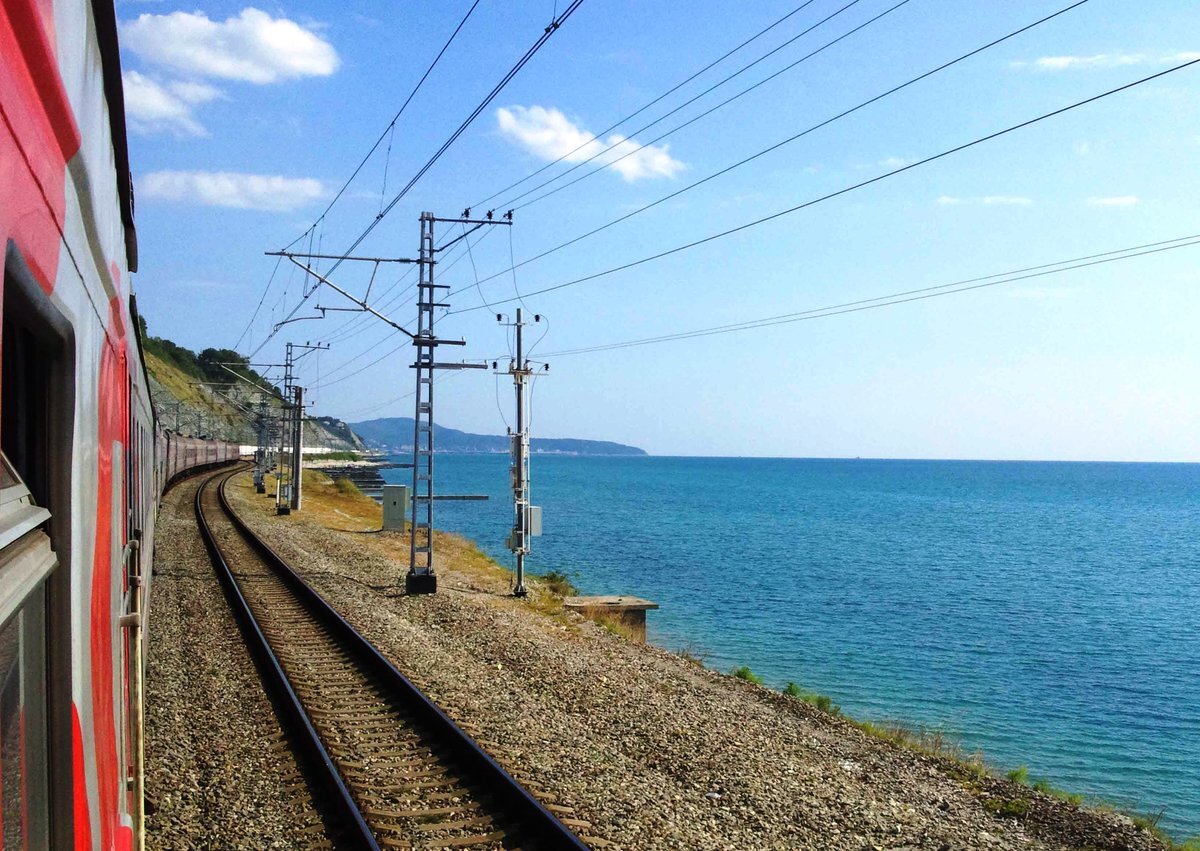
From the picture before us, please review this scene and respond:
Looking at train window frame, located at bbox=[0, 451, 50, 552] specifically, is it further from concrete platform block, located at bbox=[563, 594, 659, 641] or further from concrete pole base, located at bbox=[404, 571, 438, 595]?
concrete platform block, located at bbox=[563, 594, 659, 641]

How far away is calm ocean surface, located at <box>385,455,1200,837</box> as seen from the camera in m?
17.1

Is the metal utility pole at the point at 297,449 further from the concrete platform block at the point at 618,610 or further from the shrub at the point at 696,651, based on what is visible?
the concrete platform block at the point at 618,610

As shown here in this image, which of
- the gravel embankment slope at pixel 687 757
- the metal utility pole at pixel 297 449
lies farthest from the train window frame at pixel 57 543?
the metal utility pole at pixel 297 449

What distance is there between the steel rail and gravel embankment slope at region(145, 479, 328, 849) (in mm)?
145

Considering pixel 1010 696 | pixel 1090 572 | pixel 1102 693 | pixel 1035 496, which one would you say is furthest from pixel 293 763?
pixel 1035 496

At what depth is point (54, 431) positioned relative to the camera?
1.94 metres

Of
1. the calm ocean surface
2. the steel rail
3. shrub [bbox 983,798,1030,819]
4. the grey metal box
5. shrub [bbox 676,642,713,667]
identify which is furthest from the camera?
the grey metal box

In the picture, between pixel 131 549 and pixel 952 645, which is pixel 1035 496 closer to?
pixel 952 645

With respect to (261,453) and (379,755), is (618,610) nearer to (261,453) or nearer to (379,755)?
(379,755)

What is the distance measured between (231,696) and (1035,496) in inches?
5258

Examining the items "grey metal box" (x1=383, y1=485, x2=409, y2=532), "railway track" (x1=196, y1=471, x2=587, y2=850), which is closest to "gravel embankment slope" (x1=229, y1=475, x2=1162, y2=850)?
"railway track" (x1=196, y1=471, x2=587, y2=850)

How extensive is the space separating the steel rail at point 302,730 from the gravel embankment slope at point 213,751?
0.14 metres

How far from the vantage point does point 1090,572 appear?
45.7 meters

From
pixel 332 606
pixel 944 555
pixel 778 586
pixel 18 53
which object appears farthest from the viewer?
pixel 944 555
